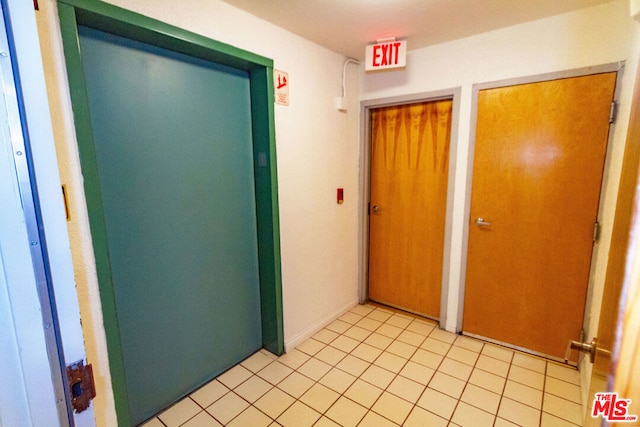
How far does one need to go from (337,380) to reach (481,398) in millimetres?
873

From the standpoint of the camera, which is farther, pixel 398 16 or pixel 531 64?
pixel 531 64

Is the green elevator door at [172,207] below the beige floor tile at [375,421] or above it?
above

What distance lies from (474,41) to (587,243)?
1.59 m

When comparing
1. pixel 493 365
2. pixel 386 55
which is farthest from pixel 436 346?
pixel 386 55

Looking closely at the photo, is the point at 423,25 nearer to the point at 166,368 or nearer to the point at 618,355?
the point at 618,355

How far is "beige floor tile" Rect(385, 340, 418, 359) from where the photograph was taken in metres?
2.21

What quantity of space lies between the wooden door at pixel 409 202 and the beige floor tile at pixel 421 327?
122 mm

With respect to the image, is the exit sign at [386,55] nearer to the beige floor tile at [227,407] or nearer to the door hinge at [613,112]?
the door hinge at [613,112]

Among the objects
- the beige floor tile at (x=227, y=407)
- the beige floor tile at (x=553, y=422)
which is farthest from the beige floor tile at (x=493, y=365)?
the beige floor tile at (x=227, y=407)

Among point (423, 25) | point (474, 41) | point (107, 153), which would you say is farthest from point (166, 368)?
point (474, 41)

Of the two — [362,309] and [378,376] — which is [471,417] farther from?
[362,309]

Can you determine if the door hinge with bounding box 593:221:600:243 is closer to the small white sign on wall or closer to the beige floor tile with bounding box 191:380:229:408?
the small white sign on wall

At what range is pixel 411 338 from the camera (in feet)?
7.95

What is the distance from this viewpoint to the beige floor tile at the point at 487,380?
186 centimetres
